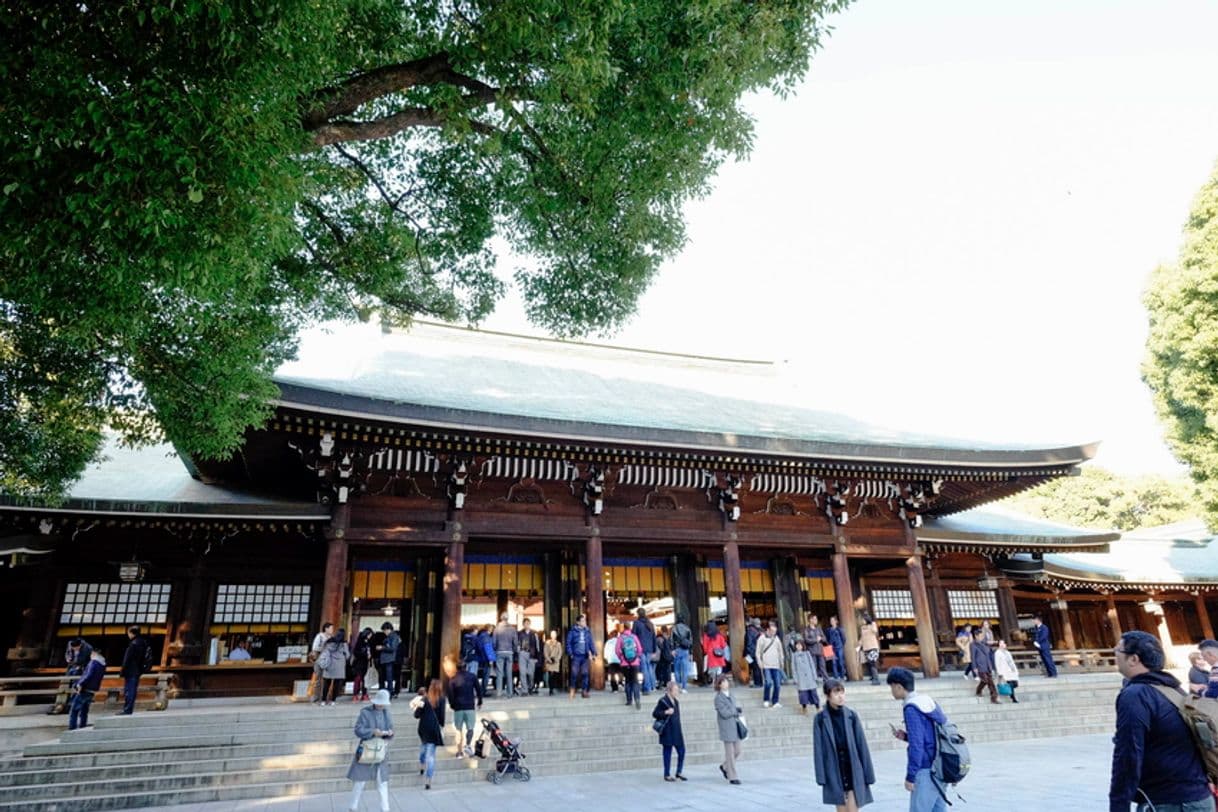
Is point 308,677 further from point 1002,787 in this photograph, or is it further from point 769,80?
point 769,80

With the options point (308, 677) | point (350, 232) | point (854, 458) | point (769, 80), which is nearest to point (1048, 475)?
point (854, 458)

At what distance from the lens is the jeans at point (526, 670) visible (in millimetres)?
13320

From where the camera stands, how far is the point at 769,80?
7.69m

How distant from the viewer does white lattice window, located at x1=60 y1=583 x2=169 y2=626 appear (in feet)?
43.9

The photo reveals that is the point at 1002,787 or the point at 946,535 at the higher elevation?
the point at 946,535

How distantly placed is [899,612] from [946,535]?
326 cm

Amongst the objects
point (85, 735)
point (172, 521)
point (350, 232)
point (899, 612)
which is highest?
point (350, 232)

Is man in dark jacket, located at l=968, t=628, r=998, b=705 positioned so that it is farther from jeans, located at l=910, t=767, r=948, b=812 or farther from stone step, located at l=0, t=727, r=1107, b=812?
jeans, located at l=910, t=767, r=948, b=812

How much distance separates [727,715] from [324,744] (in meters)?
5.53

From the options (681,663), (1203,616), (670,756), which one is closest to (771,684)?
(681,663)

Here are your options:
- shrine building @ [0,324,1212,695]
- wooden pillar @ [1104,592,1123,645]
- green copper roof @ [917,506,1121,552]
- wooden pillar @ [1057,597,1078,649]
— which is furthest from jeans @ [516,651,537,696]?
wooden pillar @ [1104,592,1123,645]

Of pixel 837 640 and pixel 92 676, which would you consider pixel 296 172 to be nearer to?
pixel 92 676

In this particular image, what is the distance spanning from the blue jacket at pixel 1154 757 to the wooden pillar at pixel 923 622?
13.8 meters

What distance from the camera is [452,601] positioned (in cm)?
1266
